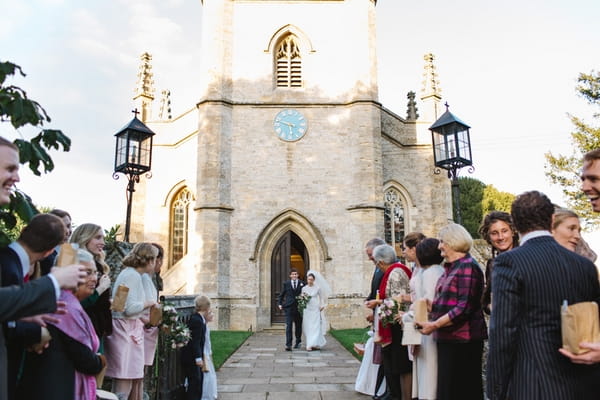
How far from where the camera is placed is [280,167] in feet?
56.2

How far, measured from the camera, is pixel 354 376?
24.5 ft

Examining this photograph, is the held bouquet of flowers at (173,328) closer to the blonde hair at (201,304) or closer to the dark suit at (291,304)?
the blonde hair at (201,304)

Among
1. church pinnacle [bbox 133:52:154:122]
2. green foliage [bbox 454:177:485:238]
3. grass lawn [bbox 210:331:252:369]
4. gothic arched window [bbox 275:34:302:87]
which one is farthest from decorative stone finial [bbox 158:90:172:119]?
green foliage [bbox 454:177:485:238]

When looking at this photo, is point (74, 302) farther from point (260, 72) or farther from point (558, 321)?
point (260, 72)

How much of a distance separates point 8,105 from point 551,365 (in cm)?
346

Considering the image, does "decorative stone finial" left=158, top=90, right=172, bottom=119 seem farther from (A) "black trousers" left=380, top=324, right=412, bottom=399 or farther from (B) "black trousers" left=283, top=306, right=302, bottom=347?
(A) "black trousers" left=380, top=324, right=412, bottom=399

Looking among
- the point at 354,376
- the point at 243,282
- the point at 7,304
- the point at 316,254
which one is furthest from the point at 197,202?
the point at 7,304

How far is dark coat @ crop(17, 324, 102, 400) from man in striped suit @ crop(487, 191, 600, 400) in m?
2.53

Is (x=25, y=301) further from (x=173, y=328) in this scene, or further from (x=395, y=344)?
(x=395, y=344)

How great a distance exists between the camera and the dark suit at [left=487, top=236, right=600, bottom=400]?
8.04 feet

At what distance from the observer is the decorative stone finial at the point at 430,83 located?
65.3 ft

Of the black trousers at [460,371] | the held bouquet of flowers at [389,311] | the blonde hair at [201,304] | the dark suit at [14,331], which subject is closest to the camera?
the dark suit at [14,331]

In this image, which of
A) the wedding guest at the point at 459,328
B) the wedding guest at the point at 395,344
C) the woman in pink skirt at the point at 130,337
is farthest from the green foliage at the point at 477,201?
the woman in pink skirt at the point at 130,337

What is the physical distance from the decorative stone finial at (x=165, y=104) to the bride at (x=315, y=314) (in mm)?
13035
